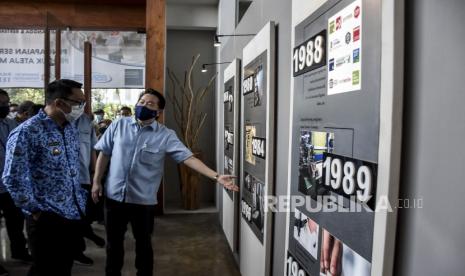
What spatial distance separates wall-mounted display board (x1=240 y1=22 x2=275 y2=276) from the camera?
2.34 metres

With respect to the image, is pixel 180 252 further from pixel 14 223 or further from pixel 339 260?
pixel 339 260

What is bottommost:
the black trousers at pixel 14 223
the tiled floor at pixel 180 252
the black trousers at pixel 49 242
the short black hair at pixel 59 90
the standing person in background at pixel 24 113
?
the tiled floor at pixel 180 252

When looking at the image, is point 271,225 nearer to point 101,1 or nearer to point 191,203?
point 191,203

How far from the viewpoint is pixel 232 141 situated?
374cm

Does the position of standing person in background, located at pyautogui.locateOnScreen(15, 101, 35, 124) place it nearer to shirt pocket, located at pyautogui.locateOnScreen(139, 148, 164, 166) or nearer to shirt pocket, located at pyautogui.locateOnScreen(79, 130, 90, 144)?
shirt pocket, located at pyautogui.locateOnScreen(79, 130, 90, 144)

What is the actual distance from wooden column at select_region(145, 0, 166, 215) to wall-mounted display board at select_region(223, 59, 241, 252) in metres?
1.87

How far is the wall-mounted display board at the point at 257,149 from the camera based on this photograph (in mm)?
2340

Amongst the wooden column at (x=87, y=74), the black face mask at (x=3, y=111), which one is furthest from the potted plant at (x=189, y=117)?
the black face mask at (x=3, y=111)

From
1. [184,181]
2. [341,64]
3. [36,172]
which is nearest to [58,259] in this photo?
[36,172]

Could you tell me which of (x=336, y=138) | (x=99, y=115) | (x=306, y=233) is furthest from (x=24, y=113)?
(x=336, y=138)

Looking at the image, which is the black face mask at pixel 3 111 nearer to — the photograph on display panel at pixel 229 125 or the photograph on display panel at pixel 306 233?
the photograph on display panel at pixel 229 125

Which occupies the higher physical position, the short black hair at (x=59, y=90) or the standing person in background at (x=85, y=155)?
the short black hair at (x=59, y=90)

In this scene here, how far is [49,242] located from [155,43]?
13.0ft

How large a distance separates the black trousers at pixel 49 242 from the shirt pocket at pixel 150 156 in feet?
2.46
